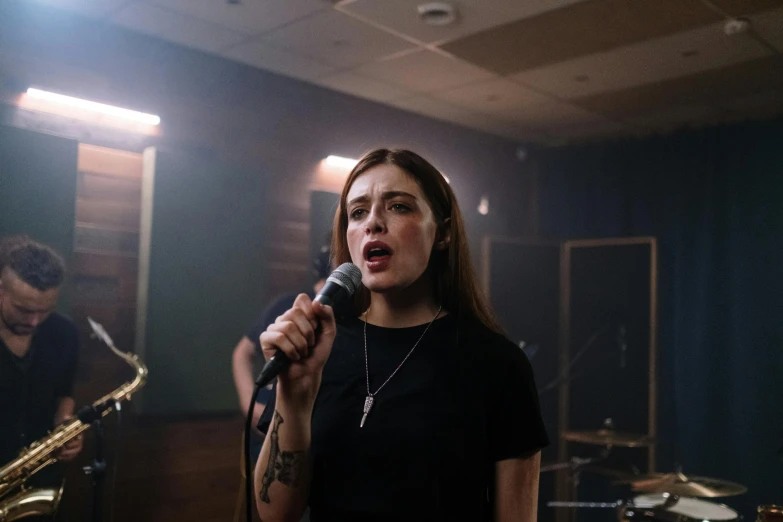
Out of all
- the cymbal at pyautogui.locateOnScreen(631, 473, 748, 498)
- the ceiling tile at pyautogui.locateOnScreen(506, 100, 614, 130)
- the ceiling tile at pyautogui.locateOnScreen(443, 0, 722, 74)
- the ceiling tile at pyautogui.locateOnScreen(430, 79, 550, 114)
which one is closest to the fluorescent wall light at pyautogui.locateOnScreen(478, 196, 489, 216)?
the ceiling tile at pyautogui.locateOnScreen(506, 100, 614, 130)

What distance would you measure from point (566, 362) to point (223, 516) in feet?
9.36

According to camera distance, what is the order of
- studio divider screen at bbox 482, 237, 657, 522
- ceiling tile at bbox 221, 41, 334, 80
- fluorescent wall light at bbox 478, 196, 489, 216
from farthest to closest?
fluorescent wall light at bbox 478, 196, 489, 216
studio divider screen at bbox 482, 237, 657, 522
ceiling tile at bbox 221, 41, 334, 80

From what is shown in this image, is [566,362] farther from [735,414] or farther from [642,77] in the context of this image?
[642,77]

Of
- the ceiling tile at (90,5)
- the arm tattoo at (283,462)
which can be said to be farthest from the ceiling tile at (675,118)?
the arm tattoo at (283,462)

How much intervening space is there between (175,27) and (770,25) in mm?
2717

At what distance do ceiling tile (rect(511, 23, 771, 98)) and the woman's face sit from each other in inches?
93.8

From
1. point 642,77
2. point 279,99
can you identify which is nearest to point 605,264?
point 642,77

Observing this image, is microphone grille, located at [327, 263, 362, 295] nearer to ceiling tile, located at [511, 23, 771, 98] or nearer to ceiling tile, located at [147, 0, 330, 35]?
ceiling tile, located at [147, 0, 330, 35]

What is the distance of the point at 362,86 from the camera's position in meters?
4.02

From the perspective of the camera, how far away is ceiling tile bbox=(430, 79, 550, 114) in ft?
13.2

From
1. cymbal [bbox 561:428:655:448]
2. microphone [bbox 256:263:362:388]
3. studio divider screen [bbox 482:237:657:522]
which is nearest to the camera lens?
microphone [bbox 256:263:362:388]

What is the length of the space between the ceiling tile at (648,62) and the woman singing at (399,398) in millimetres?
2381

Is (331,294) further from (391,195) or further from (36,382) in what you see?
(36,382)

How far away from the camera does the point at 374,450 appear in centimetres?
122
